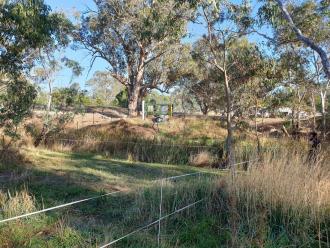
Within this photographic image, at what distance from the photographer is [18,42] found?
11250mm

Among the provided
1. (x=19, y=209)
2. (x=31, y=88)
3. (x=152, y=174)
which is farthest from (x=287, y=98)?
(x=19, y=209)

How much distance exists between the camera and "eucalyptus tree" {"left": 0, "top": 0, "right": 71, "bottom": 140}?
10242 mm

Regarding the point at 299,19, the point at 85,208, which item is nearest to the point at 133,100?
the point at 299,19

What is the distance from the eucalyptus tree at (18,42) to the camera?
10242mm

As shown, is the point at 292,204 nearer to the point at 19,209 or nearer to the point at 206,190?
the point at 206,190

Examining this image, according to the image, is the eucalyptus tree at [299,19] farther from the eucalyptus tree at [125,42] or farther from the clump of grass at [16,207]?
the eucalyptus tree at [125,42]

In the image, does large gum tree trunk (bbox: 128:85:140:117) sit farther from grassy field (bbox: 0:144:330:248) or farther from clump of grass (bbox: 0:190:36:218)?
clump of grass (bbox: 0:190:36:218)

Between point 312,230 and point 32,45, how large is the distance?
7.28 meters

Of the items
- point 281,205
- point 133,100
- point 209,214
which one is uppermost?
point 133,100

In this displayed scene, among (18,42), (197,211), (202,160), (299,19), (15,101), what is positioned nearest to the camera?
(197,211)

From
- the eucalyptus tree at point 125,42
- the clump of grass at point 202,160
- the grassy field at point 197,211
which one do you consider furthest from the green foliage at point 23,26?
the eucalyptus tree at point 125,42

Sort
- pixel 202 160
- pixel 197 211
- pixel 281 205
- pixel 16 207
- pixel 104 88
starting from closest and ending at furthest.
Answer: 1. pixel 281 205
2. pixel 16 207
3. pixel 197 211
4. pixel 202 160
5. pixel 104 88

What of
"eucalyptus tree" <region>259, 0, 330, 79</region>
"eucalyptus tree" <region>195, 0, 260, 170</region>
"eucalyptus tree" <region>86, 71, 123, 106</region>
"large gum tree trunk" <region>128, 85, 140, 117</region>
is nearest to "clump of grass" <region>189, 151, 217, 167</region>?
"eucalyptus tree" <region>195, 0, 260, 170</region>

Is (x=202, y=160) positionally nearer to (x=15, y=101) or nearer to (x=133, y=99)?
(x=15, y=101)
